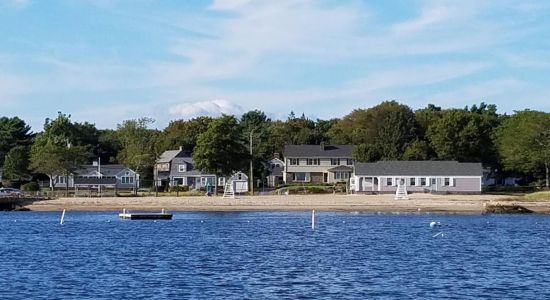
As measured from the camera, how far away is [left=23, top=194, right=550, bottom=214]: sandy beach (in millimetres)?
90812

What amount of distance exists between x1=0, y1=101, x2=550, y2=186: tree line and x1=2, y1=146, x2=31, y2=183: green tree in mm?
142

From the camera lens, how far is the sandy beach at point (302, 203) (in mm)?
90812

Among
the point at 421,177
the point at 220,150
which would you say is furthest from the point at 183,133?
the point at 421,177

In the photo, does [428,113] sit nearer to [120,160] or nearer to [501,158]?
[501,158]

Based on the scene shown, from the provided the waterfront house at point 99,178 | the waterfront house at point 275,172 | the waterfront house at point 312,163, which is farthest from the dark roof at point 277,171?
the waterfront house at point 99,178

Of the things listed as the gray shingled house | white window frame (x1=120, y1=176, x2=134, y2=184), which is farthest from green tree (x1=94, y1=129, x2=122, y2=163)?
the gray shingled house

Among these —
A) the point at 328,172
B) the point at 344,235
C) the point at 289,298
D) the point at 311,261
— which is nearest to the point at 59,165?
the point at 328,172

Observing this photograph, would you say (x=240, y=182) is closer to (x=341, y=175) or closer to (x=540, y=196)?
(x=341, y=175)

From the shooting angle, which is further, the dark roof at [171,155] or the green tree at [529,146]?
the dark roof at [171,155]

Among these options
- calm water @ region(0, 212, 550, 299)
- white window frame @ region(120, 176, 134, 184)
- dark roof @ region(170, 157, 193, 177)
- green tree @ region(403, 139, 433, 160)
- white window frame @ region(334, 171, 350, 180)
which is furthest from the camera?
dark roof @ region(170, 157, 193, 177)

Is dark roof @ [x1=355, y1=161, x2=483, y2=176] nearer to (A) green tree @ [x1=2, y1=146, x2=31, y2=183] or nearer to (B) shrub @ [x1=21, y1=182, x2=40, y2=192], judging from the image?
(B) shrub @ [x1=21, y1=182, x2=40, y2=192]

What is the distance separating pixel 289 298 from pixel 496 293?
26.4 ft

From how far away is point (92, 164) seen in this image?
14725 centimetres

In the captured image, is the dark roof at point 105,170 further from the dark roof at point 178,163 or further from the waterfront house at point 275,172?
the waterfront house at point 275,172
